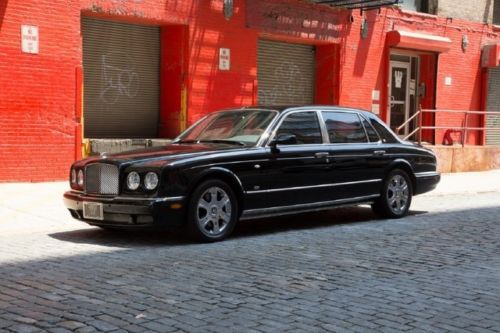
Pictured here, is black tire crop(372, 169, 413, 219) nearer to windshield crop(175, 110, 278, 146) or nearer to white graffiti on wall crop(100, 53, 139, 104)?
windshield crop(175, 110, 278, 146)

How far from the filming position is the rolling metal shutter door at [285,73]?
16953 millimetres

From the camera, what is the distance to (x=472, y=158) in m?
18.9

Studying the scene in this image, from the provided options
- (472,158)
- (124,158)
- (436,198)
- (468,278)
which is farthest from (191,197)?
(472,158)

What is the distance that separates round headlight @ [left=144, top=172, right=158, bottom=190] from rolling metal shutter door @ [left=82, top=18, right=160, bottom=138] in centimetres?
701

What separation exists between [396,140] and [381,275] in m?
4.24

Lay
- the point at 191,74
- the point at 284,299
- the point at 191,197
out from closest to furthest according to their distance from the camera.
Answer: the point at 284,299 → the point at 191,197 → the point at 191,74

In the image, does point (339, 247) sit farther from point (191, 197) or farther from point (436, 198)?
point (436, 198)

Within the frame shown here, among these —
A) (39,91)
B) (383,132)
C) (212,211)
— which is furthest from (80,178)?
(39,91)

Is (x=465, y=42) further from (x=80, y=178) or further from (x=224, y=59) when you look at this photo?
(x=80, y=178)

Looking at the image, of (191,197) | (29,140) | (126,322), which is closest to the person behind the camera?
(126,322)

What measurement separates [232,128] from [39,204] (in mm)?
3677

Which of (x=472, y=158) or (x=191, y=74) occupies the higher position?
(x=191, y=74)

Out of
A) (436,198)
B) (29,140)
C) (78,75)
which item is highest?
(78,75)

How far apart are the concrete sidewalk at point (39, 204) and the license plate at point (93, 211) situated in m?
1.20
